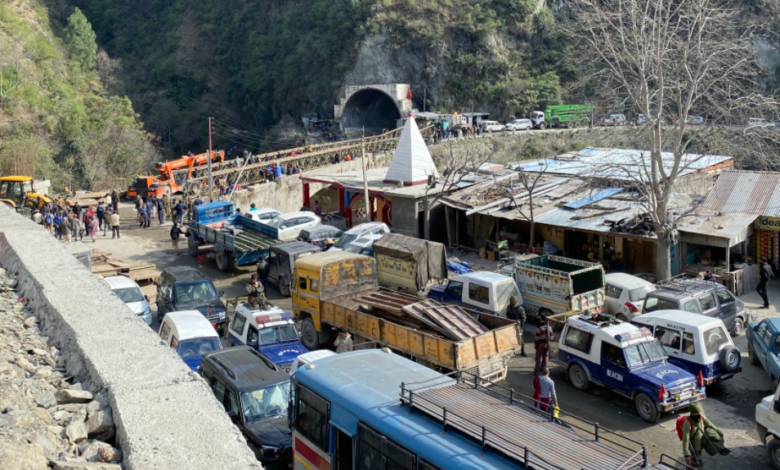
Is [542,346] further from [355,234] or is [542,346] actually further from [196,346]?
[355,234]

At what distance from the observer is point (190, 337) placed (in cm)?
1376

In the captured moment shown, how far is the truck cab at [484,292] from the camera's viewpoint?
674 inches

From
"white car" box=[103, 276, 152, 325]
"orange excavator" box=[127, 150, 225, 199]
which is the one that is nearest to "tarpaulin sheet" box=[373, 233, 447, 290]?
"white car" box=[103, 276, 152, 325]

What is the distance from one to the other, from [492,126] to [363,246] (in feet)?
109

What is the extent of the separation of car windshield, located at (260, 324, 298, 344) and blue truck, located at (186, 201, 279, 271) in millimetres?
8825

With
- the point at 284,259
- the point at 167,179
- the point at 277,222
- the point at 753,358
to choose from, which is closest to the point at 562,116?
the point at 167,179

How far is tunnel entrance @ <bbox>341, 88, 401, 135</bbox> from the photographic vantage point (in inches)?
2453

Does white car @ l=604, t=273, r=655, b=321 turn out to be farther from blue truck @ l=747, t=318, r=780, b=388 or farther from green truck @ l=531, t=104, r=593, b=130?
green truck @ l=531, t=104, r=593, b=130

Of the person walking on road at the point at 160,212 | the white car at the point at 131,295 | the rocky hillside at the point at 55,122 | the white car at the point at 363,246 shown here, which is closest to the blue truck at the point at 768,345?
the white car at the point at 363,246

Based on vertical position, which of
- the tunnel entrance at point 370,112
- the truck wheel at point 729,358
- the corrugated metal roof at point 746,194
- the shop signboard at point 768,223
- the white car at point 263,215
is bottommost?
the truck wheel at point 729,358

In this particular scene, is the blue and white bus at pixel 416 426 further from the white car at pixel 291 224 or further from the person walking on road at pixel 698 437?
the white car at pixel 291 224

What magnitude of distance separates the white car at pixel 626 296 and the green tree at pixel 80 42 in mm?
55193

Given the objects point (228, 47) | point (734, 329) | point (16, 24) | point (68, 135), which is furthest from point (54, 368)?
point (228, 47)

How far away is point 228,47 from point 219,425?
75678 mm
